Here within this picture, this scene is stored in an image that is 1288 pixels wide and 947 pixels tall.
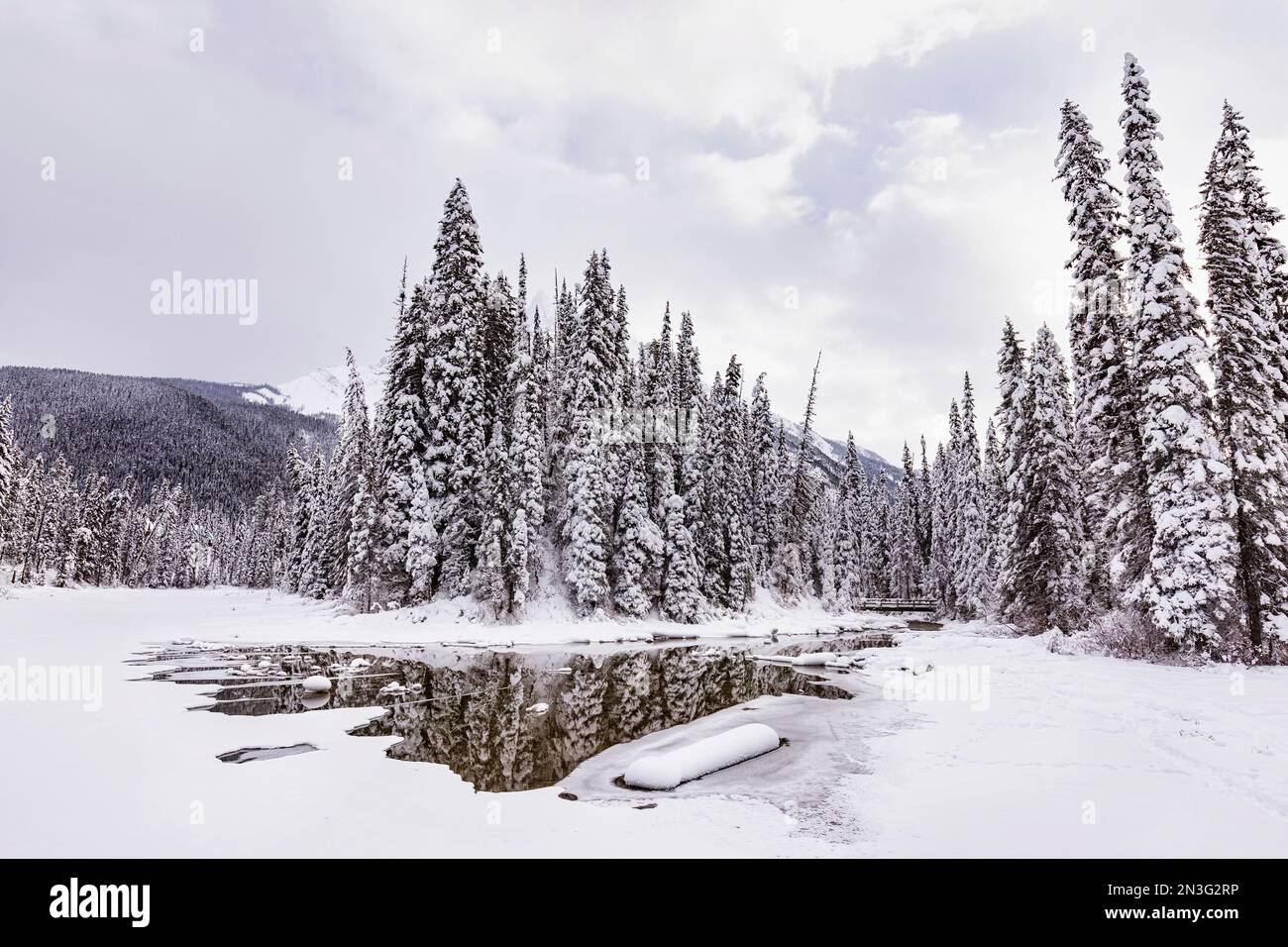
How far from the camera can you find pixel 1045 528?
32.2 m

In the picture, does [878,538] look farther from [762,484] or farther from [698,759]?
[698,759]

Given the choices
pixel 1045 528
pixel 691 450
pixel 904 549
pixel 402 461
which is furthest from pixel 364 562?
pixel 904 549

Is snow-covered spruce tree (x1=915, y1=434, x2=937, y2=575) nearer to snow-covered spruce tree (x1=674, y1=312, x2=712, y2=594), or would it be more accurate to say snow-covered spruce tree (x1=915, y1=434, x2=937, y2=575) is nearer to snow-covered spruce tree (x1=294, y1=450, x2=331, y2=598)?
snow-covered spruce tree (x1=674, y1=312, x2=712, y2=594)

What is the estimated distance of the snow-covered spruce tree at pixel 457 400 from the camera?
37562 mm

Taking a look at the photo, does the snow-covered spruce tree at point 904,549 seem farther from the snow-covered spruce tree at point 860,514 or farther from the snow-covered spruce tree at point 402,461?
the snow-covered spruce tree at point 402,461

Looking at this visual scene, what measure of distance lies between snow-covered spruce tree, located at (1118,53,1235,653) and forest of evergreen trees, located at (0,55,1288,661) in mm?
73

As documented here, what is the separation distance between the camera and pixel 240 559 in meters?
134

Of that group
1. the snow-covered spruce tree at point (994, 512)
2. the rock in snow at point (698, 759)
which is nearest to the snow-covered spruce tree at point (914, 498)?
the snow-covered spruce tree at point (994, 512)

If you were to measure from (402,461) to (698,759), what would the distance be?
32190 mm

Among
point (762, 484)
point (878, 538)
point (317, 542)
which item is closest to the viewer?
point (762, 484)

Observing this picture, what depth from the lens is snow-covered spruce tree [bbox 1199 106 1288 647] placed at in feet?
67.4
